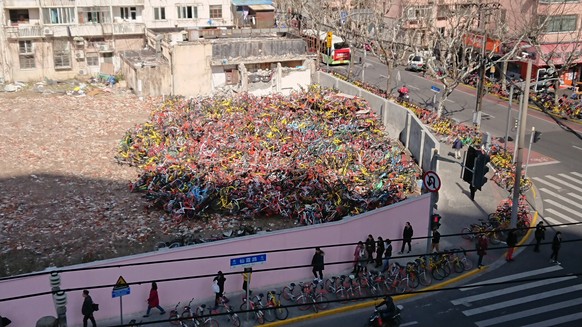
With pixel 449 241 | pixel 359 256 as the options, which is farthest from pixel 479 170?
pixel 449 241

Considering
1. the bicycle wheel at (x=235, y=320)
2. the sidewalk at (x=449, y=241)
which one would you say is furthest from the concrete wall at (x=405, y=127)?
the bicycle wheel at (x=235, y=320)

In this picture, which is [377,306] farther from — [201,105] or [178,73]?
[178,73]

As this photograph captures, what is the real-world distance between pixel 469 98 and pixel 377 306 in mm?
31735

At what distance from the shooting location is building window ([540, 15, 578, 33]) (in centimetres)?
4772

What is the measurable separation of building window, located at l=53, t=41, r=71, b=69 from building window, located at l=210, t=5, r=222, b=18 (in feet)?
44.0

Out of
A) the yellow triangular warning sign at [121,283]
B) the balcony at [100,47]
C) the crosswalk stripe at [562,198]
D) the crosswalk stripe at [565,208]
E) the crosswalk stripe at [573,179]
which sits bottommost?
the crosswalk stripe at [565,208]

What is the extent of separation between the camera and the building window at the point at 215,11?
56.0m

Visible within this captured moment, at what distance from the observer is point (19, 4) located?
47.7m

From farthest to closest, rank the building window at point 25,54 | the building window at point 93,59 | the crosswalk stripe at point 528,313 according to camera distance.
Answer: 1. the building window at point 93,59
2. the building window at point 25,54
3. the crosswalk stripe at point 528,313

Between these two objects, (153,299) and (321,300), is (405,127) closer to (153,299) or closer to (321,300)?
(321,300)

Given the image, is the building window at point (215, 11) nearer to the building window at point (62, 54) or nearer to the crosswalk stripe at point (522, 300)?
the building window at point (62, 54)

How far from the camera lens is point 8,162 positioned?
28312 millimetres

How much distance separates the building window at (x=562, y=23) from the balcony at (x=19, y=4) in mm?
40723

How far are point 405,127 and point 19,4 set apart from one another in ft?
108
